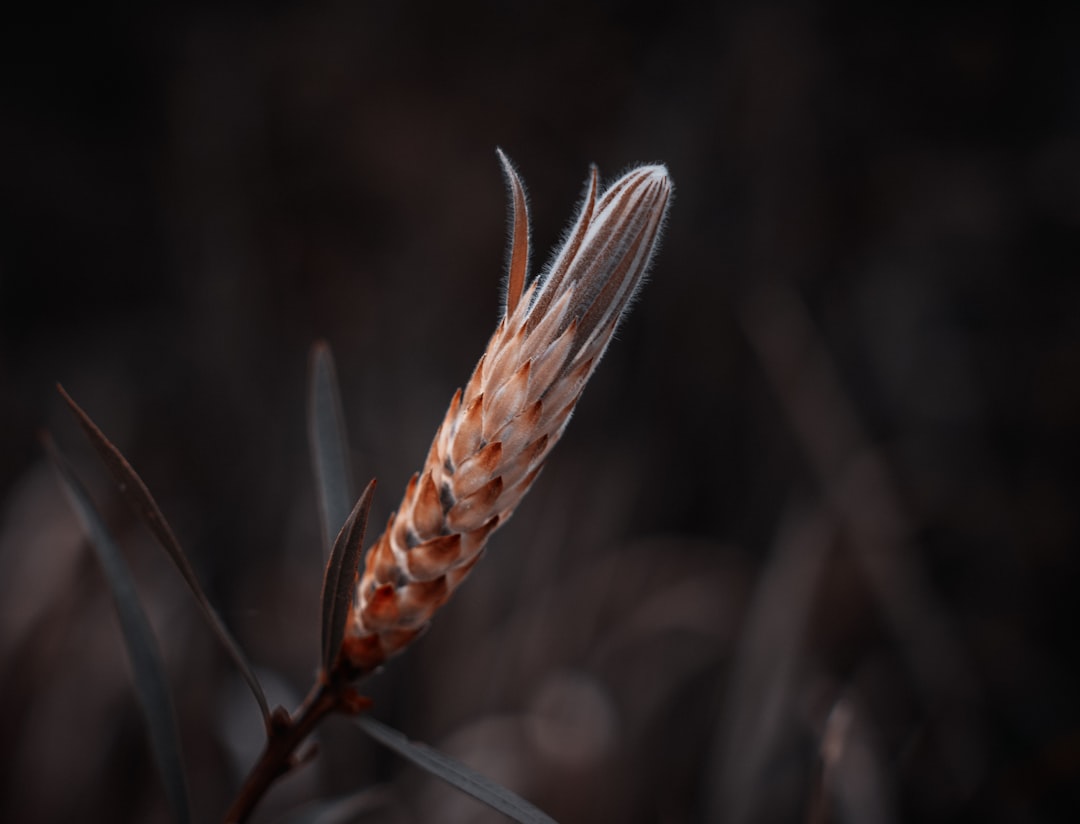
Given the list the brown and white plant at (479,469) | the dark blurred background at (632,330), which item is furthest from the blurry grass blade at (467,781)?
the dark blurred background at (632,330)

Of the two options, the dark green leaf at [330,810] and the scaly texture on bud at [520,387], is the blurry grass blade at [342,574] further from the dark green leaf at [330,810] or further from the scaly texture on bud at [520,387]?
the dark green leaf at [330,810]

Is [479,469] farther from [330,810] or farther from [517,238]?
[330,810]

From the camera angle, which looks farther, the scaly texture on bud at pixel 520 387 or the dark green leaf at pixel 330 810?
the dark green leaf at pixel 330 810

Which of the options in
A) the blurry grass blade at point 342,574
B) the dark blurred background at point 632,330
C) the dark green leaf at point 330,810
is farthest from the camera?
the dark blurred background at point 632,330

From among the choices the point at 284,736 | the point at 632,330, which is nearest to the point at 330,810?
the point at 284,736

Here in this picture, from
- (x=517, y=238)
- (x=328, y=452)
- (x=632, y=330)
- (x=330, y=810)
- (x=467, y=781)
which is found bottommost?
(x=632, y=330)

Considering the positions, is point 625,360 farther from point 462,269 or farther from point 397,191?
point 397,191

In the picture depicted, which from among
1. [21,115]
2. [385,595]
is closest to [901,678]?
[385,595]
